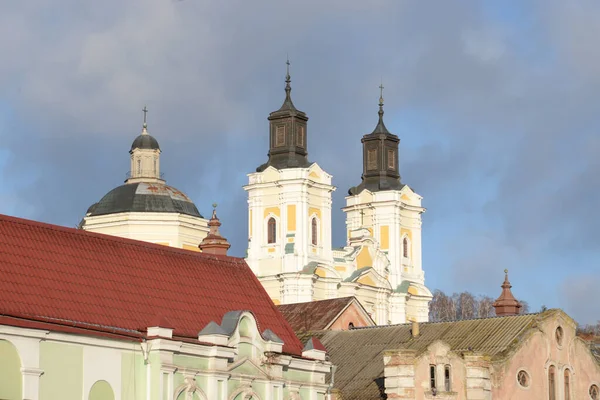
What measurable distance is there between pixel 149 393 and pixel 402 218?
307 feet

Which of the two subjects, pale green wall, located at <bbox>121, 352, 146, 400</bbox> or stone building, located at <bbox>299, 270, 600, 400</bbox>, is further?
stone building, located at <bbox>299, 270, 600, 400</bbox>

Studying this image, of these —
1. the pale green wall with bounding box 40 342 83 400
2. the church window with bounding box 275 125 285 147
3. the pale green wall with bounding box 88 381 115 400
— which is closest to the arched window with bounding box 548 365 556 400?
the pale green wall with bounding box 88 381 115 400

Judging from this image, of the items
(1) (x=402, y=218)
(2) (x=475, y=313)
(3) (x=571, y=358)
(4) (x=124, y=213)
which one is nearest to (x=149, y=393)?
(3) (x=571, y=358)

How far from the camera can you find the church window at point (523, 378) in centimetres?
5800

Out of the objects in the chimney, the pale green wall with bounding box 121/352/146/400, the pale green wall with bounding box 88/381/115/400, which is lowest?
the pale green wall with bounding box 88/381/115/400

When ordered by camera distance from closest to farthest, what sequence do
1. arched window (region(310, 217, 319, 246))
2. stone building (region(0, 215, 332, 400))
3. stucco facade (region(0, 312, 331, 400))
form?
stucco facade (region(0, 312, 331, 400)) → stone building (region(0, 215, 332, 400)) → arched window (region(310, 217, 319, 246))

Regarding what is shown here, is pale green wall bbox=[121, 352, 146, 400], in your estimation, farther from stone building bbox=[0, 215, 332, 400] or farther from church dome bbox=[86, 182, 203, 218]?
church dome bbox=[86, 182, 203, 218]

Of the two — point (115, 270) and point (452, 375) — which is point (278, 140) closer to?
point (452, 375)

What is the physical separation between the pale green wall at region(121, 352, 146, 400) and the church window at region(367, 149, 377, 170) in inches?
3727

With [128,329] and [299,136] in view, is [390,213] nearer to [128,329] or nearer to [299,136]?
[299,136]

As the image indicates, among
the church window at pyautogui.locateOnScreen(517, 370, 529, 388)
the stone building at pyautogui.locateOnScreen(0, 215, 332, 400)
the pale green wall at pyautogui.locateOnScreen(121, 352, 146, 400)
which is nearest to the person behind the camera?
the stone building at pyautogui.locateOnScreen(0, 215, 332, 400)

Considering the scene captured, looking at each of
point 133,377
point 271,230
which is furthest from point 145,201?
point 133,377

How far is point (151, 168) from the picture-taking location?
407ft

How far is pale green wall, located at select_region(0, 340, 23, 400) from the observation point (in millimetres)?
41312
